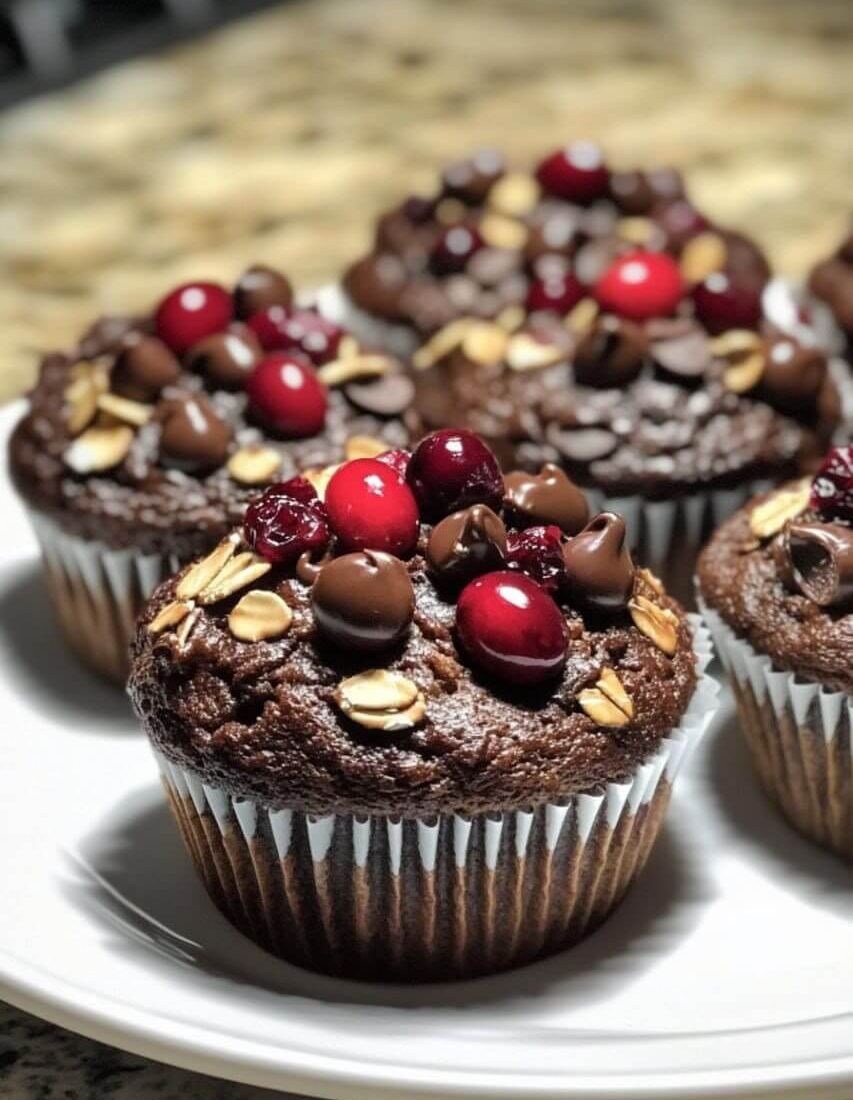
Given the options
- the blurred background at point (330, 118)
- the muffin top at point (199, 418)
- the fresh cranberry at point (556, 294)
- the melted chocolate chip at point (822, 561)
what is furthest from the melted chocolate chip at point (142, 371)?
the blurred background at point (330, 118)

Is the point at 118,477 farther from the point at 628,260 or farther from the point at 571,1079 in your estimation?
the point at 571,1079

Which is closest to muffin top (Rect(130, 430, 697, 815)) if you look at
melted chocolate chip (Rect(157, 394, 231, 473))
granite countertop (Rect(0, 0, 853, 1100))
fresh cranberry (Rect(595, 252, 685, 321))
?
melted chocolate chip (Rect(157, 394, 231, 473))

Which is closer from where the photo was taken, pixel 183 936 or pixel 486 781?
pixel 486 781

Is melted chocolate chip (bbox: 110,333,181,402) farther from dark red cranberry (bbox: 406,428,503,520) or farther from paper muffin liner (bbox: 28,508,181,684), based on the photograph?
dark red cranberry (bbox: 406,428,503,520)

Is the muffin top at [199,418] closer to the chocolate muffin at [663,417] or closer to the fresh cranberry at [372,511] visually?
the chocolate muffin at [663,417]

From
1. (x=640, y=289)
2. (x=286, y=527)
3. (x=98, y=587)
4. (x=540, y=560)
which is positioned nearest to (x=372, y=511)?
(x=286, y=527)

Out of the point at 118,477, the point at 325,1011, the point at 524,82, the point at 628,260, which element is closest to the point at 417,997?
the point at 325,1011
